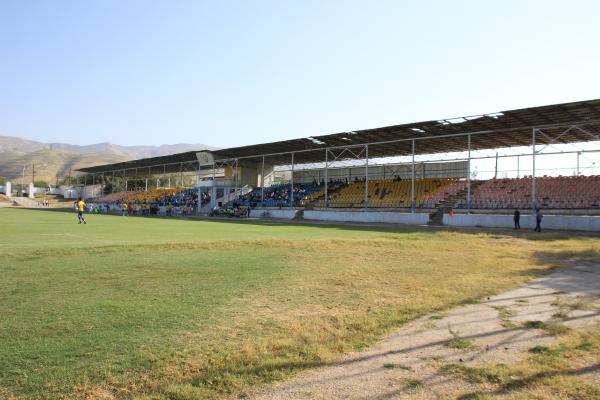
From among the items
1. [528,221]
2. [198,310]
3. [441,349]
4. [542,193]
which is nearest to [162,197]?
[542,193]

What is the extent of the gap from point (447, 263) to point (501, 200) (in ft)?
83.9

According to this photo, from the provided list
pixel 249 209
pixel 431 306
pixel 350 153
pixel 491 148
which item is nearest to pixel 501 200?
pixel 491 148

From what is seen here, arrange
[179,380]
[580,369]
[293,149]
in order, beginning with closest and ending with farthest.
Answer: [179,380], [580,369], [293,149]

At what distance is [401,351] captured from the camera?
4973mm

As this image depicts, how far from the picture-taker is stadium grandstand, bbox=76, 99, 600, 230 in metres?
30.5

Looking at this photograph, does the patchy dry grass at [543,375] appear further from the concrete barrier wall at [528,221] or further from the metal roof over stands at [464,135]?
the concrete barrier wall at [528,221]

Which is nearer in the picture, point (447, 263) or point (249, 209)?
point (447, 263)

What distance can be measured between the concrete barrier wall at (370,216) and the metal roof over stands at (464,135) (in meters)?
5.73

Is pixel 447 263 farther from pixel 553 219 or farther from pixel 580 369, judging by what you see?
pixel 553 219

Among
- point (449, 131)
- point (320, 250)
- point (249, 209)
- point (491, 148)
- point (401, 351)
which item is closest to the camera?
point (401, 351)

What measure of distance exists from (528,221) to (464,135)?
294 inches

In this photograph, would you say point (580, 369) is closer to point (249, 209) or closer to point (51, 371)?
point (51, 371)

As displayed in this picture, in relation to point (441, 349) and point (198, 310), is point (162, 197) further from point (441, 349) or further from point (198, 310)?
point (441, 349)

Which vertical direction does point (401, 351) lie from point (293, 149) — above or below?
below
